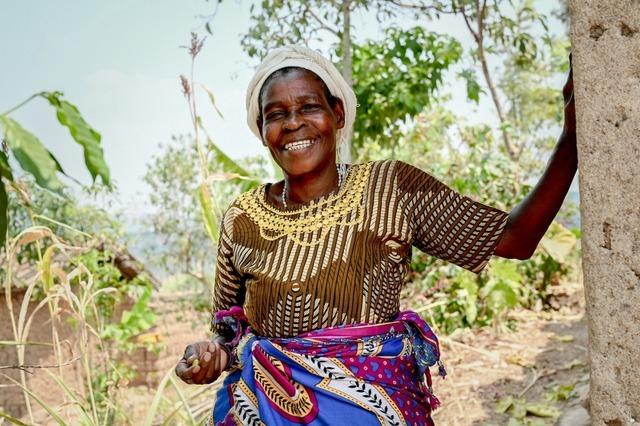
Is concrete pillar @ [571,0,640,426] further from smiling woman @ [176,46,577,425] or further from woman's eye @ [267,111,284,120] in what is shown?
woman's eye @ [267,111,284,120]

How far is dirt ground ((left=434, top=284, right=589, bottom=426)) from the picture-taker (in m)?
4.05

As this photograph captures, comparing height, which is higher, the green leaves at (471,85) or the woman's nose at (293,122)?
the green leaves at (471,85)

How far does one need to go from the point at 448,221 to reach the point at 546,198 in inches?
10.4

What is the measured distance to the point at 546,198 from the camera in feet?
4.46

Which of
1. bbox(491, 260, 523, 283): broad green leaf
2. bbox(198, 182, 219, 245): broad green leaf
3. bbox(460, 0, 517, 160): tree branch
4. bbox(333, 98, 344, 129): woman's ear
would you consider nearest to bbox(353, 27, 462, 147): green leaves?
bbox(460, 0, 517, 160): tree branch

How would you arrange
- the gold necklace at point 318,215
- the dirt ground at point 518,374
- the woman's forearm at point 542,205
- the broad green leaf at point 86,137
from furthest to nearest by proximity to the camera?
the dirt ground at point 518,374 → the gold necklace at point 318,215 → the woman's forearm at point 542,205 → the broad green leaf at point 86,137

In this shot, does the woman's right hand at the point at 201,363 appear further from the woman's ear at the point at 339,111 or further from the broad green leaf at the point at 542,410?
the broad green leaf at the point at 542,410

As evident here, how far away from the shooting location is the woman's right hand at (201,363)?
4.93 ft

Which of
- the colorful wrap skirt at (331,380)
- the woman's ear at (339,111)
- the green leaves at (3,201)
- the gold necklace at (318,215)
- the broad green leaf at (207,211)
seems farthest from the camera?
the broad green leaf at (207,211)

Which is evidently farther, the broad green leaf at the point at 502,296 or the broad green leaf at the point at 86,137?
the broad green leaf at the point at 502,296

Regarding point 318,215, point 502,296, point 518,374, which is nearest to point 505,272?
point 502,296

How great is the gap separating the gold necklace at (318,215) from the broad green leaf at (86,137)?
0.54 meters

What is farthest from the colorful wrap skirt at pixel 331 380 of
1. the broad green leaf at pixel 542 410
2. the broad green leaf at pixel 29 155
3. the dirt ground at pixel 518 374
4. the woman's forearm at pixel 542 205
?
the broad green leaf at pixel 542 410

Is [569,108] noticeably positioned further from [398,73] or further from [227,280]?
[398,73]
